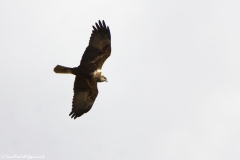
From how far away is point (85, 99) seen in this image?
614 inches

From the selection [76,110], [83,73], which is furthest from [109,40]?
[76,110]

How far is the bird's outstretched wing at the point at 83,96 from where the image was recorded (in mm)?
15445

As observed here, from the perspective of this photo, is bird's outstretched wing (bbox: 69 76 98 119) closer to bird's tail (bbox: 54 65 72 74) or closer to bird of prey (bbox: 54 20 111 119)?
bird of prey (bbox: 54 20 111 119)

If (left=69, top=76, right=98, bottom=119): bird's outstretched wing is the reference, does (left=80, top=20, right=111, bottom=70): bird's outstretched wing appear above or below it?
above

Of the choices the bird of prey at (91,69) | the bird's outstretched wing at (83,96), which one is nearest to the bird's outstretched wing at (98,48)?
the bird of prey at (91,69)

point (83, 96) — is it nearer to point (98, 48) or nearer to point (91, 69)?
point (91, 69)

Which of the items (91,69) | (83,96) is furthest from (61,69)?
(83,96)

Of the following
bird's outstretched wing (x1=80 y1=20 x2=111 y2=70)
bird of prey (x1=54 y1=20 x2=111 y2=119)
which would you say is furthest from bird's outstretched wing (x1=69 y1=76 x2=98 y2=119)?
bird's outstretched wing (x1=80 y1=20 x2=111 y2=70)

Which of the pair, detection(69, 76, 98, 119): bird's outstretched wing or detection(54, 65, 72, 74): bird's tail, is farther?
detection(69, 76, 98, 119): bird's outstretched wing

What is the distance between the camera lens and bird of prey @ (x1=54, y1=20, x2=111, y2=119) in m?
15.3

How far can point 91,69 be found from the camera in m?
15.2

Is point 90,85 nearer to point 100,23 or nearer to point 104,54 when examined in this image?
point 104,54

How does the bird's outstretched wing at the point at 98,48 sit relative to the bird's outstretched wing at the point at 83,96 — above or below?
above

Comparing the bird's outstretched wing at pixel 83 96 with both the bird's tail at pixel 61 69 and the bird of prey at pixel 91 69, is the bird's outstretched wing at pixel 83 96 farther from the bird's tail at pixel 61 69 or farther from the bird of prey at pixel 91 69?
the bird's tail at pixel 61 69
